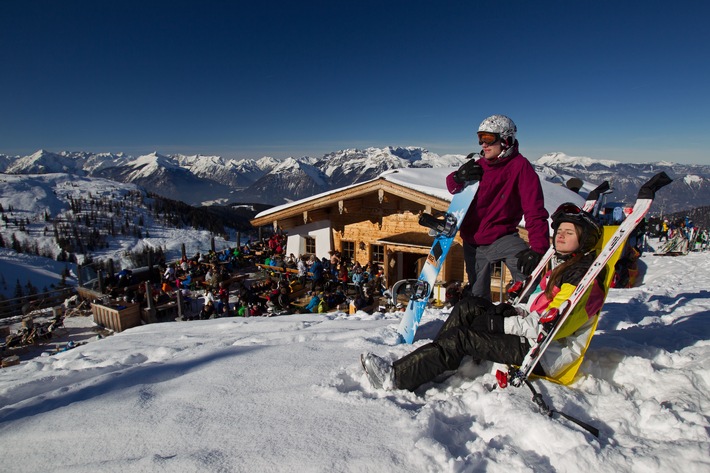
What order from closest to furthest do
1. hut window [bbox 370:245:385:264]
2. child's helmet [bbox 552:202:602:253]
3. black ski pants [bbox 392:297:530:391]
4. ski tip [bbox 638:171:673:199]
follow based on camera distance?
ski tip [bbox 638:171:673:199]
black ski pants [bbox 392:297:530:391]
child's helmet [bbox 552:202:602:253]
hut window [bbox 370:245:385:264]

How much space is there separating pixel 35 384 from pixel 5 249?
9645 cm

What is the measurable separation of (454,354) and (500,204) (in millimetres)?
1696

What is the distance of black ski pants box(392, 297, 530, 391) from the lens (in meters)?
2.50

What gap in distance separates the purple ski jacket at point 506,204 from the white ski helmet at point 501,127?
0.70ft

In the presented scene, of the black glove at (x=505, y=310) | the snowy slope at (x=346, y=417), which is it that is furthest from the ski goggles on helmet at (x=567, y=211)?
the snowy slope at (x=346, y=417)

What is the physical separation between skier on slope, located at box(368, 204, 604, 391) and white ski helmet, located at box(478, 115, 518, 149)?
3.28 ft

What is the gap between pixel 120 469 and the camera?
180 cm

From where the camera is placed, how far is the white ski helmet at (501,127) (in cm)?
339

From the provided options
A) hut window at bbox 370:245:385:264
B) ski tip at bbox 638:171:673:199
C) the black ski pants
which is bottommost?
hut window at bbox 370:245:385:264

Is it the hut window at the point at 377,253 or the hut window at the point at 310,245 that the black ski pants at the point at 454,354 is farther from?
the hut window at the point at 310,245

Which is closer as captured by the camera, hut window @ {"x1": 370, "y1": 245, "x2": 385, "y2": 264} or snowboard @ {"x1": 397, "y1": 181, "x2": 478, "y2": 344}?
snowboard @ {"x1": 397, "y1": 181, "x2": 478, "y2": 344}

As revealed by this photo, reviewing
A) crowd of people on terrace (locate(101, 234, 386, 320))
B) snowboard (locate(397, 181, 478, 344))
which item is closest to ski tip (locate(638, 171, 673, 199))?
snowboard (locate(397, 181, 478, 344))

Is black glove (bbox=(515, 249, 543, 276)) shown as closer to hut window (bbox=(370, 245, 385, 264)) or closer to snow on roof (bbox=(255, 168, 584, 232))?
snow on roof (bbox=(255, 168, 584, 232))

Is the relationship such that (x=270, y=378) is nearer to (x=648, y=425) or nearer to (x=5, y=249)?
Answer: (x=648, y=425)
